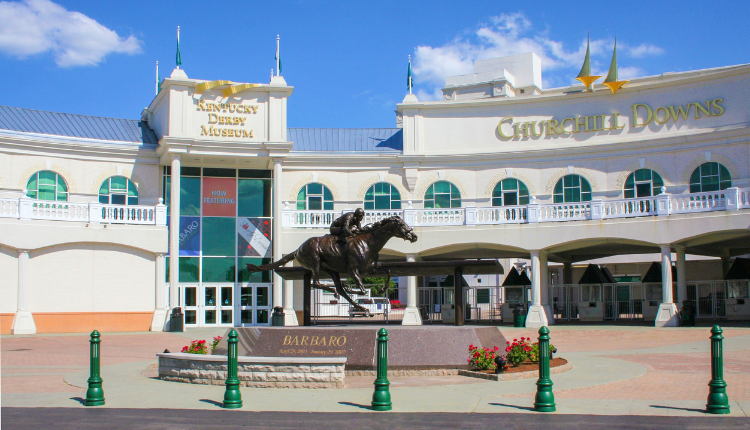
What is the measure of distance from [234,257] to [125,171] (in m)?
6.49

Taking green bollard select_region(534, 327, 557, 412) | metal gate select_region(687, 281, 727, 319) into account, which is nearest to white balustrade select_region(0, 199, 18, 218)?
green bollard select_region(534, 327, 557, 412)

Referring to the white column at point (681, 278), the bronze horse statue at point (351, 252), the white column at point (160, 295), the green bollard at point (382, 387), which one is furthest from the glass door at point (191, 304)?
the green bollard at point (382, 387)

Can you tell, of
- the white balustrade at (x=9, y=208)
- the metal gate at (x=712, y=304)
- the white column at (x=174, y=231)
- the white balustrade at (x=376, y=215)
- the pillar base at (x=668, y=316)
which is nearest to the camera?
the pillar base at (x=668, y=316)

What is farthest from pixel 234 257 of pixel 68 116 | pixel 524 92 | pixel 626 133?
pixel 524 92

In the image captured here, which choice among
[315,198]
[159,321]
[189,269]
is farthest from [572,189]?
[159,321]

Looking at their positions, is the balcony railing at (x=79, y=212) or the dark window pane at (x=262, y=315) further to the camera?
the dark window pane at (x=262, y=315)

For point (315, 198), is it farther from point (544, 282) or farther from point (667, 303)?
point (667, 303)

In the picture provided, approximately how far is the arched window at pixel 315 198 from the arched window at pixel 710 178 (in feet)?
55.7

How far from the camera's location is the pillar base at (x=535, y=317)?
1201 inches

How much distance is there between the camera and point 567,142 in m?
35.1

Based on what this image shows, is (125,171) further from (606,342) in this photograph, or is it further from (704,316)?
(704,316)

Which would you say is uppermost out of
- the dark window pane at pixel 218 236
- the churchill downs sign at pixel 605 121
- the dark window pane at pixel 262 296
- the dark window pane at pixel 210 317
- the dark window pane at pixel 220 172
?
the churchill downs sign at pixel 605 121

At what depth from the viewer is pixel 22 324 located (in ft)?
91.6

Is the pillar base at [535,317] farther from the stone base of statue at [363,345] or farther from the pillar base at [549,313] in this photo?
the stone base of statue at [363,345]
